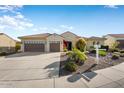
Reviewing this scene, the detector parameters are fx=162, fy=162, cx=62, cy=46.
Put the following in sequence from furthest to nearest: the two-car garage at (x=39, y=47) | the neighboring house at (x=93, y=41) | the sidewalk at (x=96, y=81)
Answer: the neighboring house at (x=93, y=41) → the two-car garage at (x=39, y=47) → the sidewalk at (x=96, y=81)

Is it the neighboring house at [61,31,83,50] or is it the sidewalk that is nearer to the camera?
the sidewalk

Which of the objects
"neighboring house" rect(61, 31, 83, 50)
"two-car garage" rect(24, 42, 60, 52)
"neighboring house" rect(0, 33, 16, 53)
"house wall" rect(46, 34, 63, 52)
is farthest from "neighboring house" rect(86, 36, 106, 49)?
"neighboring house" rect(0, 33, 16, 53)

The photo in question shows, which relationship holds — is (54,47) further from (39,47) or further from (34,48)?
(34,48)

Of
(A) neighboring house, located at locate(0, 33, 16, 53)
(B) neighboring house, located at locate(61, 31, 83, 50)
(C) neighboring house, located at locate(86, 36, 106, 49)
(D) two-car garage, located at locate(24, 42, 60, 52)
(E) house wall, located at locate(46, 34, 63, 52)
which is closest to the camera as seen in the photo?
(E) house wall, located at locate(46, 34, 63, 52)

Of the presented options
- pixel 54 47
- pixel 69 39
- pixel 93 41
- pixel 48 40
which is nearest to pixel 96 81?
pixel 54 47

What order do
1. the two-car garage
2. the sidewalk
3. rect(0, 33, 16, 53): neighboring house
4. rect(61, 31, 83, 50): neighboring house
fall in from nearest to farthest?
the sidewalk, the two-car garage, rect(0, 33, 16, 53): neighboring house, rect(61, 31, 83, 50): neighboring house

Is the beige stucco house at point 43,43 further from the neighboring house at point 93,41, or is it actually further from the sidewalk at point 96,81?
the sidewalk at point 96,81

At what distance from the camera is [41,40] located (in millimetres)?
26578

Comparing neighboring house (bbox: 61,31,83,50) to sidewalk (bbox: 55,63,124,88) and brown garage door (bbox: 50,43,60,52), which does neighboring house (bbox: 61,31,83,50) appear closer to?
brown garage door (bbox: 50,43,60,52)

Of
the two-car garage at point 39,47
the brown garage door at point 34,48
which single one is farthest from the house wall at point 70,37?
the brown garage door at point 34,48

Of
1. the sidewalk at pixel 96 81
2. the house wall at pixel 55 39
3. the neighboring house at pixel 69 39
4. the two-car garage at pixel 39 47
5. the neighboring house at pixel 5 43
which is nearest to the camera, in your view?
the sidewalk at pixel 96 81
